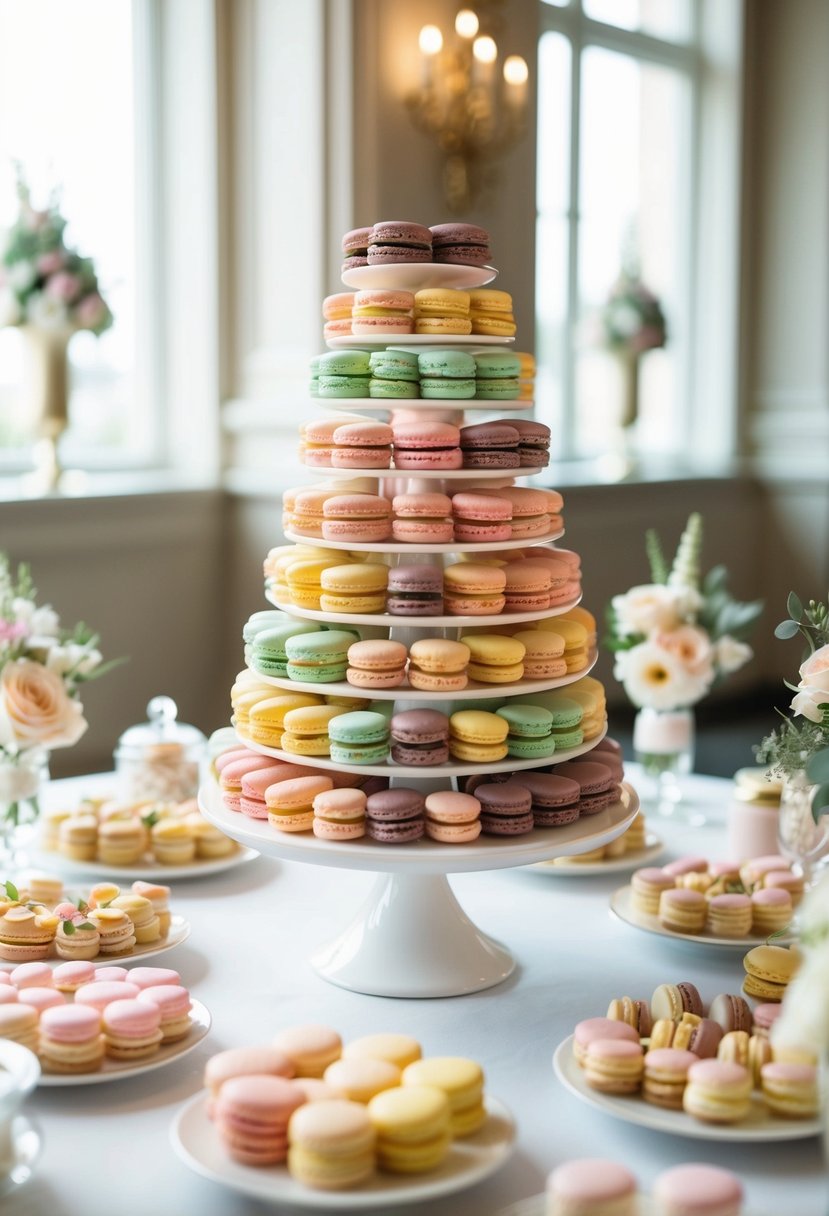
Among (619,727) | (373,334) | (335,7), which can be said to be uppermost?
(335,7)

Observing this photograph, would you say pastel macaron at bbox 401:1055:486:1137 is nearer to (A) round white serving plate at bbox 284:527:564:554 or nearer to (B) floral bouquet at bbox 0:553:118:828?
(A) round white serving plate at bbox 284:527:564:554

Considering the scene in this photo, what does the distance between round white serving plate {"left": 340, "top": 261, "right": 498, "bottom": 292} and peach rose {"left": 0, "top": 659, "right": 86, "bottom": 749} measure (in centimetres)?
61

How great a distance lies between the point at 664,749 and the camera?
203 centimetres

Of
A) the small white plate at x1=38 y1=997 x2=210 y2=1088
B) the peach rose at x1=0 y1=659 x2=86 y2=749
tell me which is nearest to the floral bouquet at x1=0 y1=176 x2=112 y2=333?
the peach rose at x1=0 y1=659 x2=86 y2=749

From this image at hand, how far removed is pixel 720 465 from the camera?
5375mm

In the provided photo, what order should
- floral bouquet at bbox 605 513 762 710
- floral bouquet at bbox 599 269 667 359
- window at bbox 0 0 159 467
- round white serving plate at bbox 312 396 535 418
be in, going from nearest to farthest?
round white serving plate at bbox 312 396 535 418 < floral bouquet at bbox 605 513 762 710 < window at bbox 0 0 159 467 < floral bouquet at bbox 599 269 667 359

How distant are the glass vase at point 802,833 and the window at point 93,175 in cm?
249

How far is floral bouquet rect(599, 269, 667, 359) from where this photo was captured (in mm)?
4930

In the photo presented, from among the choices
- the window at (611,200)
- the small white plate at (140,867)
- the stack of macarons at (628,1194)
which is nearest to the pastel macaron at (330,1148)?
the stack of macarons at (628,1194)

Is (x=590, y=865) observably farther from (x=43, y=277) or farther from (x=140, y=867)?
(x=43, y=277)

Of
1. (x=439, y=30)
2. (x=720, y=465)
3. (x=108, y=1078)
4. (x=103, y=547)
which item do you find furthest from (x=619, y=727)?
(x=108, y=1078)

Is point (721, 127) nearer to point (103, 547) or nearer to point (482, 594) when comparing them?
point (103, 547)

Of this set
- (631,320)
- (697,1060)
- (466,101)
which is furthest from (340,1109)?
(631,320)

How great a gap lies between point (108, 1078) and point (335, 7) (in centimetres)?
309
